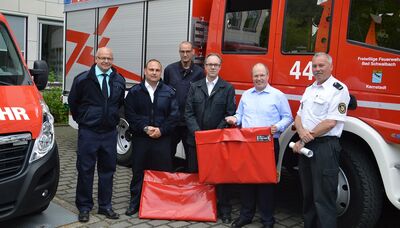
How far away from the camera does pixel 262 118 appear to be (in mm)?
4336

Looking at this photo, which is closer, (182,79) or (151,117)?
(151,117)

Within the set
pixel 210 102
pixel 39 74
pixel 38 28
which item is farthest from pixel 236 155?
pixel 38 28

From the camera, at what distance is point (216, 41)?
531cm

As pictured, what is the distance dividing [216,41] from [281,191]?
214 cm

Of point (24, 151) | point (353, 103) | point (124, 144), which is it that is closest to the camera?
point (24, 151)

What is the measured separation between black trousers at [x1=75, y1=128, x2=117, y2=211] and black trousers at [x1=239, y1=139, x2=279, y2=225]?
137cm

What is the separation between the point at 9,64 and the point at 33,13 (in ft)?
26.6

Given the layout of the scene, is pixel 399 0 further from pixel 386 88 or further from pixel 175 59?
pixel 175 59

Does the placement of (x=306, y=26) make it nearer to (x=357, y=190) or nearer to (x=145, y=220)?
(x=357, y=190)

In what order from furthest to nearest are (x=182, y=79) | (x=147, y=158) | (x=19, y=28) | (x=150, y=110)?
1. (x=19, y=28)
2. (x=182, y=79)
3. (x=147, y=158)
4. (x=150, y=110)

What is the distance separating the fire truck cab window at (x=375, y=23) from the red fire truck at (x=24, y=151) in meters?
2.91

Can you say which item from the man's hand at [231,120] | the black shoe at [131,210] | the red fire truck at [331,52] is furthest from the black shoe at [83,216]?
the red fire truck at [331,52]

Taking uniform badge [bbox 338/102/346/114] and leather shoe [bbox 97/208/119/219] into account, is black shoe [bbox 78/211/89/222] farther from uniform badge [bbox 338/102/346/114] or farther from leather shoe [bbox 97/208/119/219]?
uniform badge [bbox 338/102/346/114]

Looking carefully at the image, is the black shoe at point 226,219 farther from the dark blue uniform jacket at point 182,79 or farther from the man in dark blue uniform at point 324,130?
the dark blue uniform jacket at point 182,79
